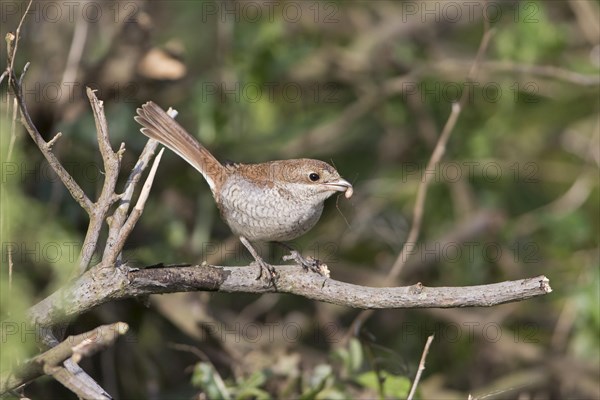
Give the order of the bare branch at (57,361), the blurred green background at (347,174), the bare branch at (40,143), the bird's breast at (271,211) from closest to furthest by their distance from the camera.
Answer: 1. the bare branch at (57,361)
2. the bare branch at (40,143)
3. the bird's breast at (271,211)
4. the blurred green background at (347,174)

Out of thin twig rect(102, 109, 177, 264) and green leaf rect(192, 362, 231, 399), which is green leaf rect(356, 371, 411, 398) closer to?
green leaf rect(192, 362, 231, 399)

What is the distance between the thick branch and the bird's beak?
0.83 meters

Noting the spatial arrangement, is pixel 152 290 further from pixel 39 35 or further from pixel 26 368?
pixel 39 35

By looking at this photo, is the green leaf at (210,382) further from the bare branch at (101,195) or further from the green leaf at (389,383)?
the bare branch at (101,195)

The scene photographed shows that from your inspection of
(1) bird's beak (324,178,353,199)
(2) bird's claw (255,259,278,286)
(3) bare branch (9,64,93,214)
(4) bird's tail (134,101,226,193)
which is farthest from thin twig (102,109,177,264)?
(1) bird's beak (324,178,353,199)

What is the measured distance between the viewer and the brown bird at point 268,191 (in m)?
4.01

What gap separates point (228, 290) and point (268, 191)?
3.04ft

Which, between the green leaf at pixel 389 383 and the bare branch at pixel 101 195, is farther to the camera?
the green leaf at pixel 389 383

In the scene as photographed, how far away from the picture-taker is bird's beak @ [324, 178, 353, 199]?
406 centimetres

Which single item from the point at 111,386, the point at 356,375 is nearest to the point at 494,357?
the point at 356,375

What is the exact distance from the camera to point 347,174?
684cm

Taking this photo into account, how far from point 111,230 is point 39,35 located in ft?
11.2

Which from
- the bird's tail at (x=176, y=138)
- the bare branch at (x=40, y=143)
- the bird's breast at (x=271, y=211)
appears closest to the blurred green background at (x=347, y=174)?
the bird's tail at (x=176, y=138)

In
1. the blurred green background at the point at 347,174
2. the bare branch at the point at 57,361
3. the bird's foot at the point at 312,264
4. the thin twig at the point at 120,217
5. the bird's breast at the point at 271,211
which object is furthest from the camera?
the blurred green background at the point at 347,174
